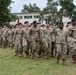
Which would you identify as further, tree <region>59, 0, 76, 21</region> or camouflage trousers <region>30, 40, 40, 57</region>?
tree <region>59, 0, 76, 21</region>

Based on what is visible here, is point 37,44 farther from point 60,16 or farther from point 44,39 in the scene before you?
point 60,16

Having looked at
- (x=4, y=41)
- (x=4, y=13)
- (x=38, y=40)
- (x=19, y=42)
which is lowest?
(x=4, y=41)

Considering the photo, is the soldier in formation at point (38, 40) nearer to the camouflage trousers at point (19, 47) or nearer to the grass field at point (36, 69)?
the camouflage trousers at point (19, 47)

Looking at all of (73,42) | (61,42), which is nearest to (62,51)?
(61,42)

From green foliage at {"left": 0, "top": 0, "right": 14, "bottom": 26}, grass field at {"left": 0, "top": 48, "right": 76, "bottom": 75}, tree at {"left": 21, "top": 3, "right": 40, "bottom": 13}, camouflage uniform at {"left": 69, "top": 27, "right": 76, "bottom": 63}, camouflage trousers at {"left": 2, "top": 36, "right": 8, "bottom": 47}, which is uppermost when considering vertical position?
tree at {"left": 21, "top": 3, "right": 40, "bottom": 13}

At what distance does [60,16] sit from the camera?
6312cm

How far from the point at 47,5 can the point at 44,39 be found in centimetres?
5092

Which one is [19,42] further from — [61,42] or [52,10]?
[52,10]

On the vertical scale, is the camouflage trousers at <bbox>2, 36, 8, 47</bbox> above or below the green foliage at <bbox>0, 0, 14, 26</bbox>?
below

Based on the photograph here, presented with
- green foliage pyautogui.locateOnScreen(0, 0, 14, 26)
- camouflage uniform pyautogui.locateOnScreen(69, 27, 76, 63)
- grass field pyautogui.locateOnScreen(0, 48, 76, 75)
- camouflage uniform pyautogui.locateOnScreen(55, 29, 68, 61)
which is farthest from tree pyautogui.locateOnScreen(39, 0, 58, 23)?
grass field pyautogui.locateOnScreen(0, 48, 76, 75)

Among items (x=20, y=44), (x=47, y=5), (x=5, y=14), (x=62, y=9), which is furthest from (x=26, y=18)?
(x=20, y=44)

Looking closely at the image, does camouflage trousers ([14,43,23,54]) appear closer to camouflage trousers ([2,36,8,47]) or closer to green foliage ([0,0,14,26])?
camouflage trousers ([2,36,8,47])

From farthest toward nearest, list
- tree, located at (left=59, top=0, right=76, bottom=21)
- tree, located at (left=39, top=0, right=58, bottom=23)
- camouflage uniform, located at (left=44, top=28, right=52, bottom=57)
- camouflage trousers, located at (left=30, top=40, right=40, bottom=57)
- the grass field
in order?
tree, located at (left=39, top=0, right=58, bottom=23), tree, located at (left=59, top=0, right=76, bottom=21), camouflage uniform, located at (left=44, top=28, right=52, bottom=57), camouflage trousers, located at (left=30, top=40, right=40, bottom=57), the grass field

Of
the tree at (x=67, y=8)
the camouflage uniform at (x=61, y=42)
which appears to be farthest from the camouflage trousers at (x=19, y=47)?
the tree at (x=67, y=8)
